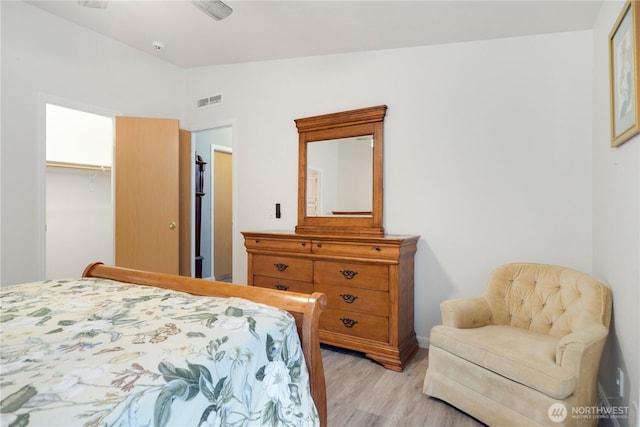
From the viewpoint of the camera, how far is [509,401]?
1.57 meters

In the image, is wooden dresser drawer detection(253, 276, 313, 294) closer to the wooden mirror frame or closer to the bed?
the wooden mirror frame

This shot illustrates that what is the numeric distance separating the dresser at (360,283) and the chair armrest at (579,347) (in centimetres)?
102

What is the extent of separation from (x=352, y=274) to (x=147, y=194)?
96.3 inches

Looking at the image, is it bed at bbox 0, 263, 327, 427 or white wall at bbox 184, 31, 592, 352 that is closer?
bed at bbox 0, 263, 327, 427

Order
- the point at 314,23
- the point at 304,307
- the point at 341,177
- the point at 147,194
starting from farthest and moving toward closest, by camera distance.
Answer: the point at 147,194 < the point at 341,177 < the point at 314,23 < the point at 304,307

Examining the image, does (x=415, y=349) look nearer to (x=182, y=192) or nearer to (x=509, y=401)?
(x=509, y=401)

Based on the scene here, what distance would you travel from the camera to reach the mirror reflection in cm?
287

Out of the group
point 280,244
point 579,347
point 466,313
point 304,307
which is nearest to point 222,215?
point 280,244

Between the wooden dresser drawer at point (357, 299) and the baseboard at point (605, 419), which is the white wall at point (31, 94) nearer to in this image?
the wooden dresser drawer at point (357, 299)

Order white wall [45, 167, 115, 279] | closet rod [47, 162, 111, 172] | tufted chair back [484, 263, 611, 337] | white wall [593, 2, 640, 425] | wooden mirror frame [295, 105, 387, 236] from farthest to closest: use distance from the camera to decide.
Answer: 1. white wall [45, 167, 115, 279]
2. closet rod [47, 162, 111, 172]
3. wooden mirror frame [295, 105, 387, 236]
4. tufted chair back [484, 263, 611, 337]
5. white wall [593, 2, 640, 425]

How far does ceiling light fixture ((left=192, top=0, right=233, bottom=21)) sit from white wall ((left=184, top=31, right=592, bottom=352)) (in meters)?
1.27

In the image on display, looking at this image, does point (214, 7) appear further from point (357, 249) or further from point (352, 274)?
point (352, 274)

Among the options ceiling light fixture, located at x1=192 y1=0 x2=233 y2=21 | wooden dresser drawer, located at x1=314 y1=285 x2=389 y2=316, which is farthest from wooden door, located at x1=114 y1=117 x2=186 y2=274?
wooden dresser drawer, located at x1=314 y1=285 x2=389 y2=316

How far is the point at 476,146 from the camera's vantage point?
254 centimetres
